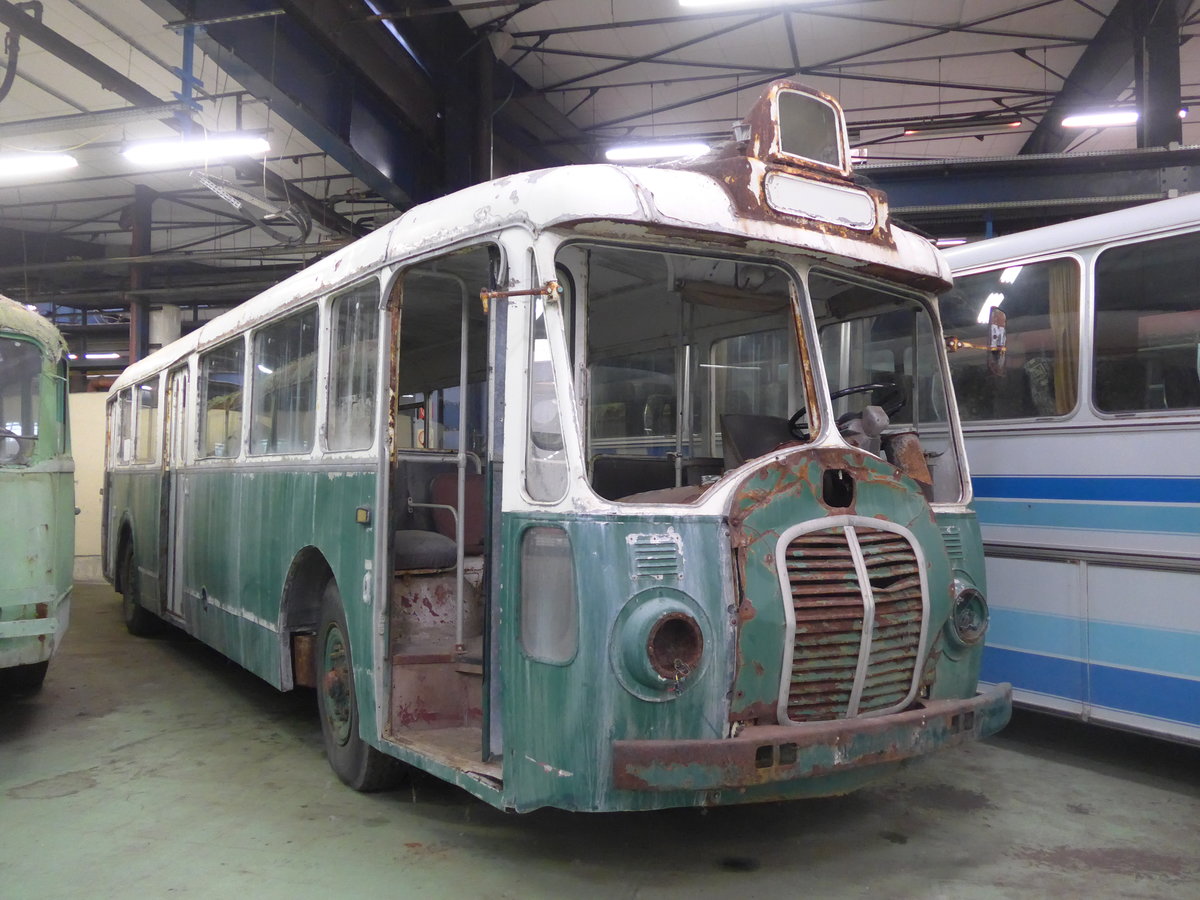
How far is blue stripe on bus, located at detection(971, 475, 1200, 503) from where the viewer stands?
16.2ft

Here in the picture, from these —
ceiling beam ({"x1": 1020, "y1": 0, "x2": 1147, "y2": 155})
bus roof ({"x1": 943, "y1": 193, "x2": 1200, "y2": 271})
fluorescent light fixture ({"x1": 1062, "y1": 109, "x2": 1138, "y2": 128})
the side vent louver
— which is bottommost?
the side vent louver

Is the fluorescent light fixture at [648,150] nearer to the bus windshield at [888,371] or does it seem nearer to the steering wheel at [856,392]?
the bus windshield at [888,371]

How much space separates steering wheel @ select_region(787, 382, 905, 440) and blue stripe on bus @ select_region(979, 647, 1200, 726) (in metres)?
1.71

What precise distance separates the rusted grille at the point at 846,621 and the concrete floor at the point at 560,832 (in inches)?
30.6

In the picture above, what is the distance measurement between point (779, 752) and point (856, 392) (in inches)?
79.2

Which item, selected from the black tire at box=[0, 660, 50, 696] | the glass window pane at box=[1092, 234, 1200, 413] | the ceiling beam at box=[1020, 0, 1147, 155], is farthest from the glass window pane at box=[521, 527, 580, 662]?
the ceiling beam at box=[1020, 0, 1147, 155]

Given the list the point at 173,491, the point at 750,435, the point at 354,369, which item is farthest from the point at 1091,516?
the point at 173,491

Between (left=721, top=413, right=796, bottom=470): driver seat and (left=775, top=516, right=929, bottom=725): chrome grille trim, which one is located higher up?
(left=721, top=413, right=796, bottom=470): driver seat

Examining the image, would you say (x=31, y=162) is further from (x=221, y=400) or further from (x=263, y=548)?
Result: (x=263, y=548)

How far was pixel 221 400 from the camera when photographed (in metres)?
7.17

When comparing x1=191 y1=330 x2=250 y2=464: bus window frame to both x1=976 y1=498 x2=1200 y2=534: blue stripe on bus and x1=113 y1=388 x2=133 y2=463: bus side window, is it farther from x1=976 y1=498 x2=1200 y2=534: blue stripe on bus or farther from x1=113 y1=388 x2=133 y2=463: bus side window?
x1=976 y1=498 x2=1200 y2=534: blue stripe on bus

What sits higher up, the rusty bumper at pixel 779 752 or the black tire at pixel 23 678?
the rusty bumper at pixel 779 752

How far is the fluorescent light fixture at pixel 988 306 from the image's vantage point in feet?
19.8

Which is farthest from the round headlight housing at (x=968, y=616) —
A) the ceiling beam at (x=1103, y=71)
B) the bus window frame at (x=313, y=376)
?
the ceiling beam at (x=1103, y=71)
